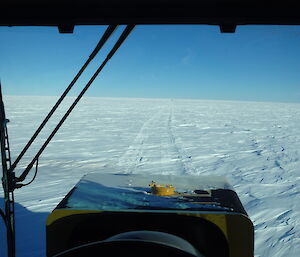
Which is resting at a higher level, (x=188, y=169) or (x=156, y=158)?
(x=188, y=169)

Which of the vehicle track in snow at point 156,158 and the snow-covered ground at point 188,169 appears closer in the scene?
the snow-covered ground at point 188,169

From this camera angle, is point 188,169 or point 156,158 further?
point 156,158

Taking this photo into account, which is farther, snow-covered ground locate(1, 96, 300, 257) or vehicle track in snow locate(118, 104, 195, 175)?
vehicle track in snow locate(118, 104, 195, 175)

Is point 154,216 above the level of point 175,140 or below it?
above

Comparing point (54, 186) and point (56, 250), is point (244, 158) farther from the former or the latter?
point (56, 250)

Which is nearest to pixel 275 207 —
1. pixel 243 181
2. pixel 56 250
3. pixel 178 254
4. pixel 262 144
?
pixel 243 181

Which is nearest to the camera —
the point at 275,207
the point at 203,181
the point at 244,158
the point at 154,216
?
the point at 154,216
